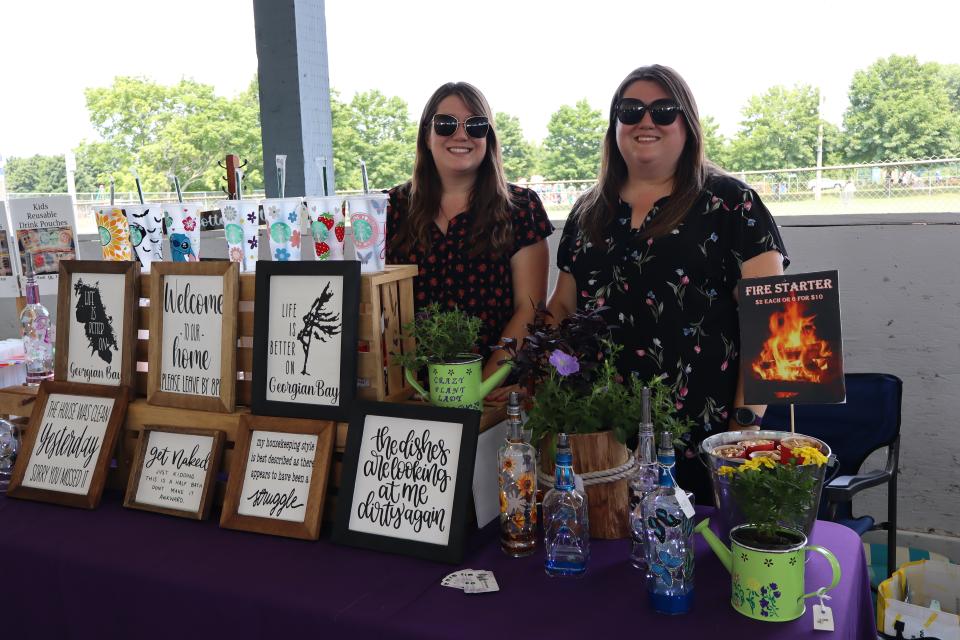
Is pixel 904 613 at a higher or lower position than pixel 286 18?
lower

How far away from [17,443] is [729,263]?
1745 millimetres

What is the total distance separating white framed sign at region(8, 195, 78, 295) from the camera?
2.10m

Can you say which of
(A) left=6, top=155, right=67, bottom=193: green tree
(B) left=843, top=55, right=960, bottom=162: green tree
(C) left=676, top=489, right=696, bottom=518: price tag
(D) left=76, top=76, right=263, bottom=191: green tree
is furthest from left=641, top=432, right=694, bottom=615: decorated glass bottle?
(D) left=76, top=76, right=263, bottom=191: green tree

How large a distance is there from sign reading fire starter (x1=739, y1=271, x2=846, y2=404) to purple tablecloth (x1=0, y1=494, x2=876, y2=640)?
267 mm

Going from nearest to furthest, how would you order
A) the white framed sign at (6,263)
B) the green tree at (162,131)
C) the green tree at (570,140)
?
the white framed sign at (6,263) → the green tree at (570,140) → the green tree at (162,131)

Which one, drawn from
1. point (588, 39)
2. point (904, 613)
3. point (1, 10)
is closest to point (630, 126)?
point (904, 613)

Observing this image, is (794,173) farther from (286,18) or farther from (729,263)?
(286,18)

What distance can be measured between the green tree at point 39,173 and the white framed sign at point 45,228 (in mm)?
10320

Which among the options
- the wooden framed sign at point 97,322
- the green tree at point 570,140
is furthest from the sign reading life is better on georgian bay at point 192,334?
the green tree at point 570,140

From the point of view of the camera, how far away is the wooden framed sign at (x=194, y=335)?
4.87ft

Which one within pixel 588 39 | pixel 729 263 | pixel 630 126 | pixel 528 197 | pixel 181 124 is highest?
pixel 181 124

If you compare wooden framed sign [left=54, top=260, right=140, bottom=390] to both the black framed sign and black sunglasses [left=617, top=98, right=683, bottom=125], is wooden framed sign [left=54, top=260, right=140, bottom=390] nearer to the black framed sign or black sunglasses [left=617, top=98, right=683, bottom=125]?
the black framed sign

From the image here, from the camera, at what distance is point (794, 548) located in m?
0.95

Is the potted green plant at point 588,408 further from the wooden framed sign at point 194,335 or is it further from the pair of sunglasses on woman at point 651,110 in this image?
the pair of sunglasses on woman at point 651,110
